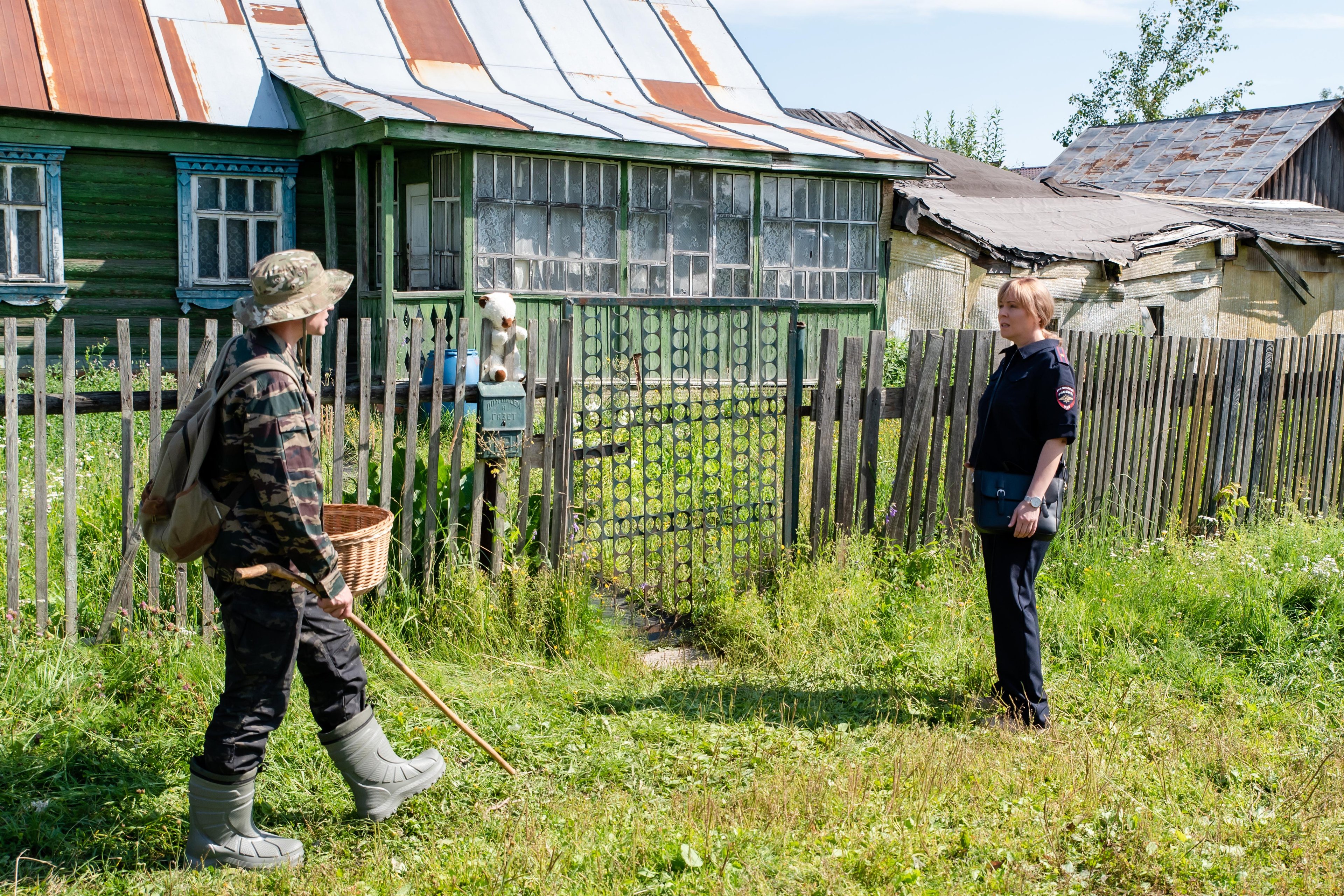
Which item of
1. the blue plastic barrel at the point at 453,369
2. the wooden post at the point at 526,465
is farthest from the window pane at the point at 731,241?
the wooden post at the point at 526,465

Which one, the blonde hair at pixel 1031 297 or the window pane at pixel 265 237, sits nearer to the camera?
the blonde hair at pixel 1031 297

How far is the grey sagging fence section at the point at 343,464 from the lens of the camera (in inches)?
169

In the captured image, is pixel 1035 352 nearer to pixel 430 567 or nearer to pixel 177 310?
pixel 430 567

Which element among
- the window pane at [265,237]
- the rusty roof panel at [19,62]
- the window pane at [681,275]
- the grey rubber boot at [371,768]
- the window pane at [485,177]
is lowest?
the grey rubber boot at [371,768]

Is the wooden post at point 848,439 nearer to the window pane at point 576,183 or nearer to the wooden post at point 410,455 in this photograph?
the wooden post at point 410,455

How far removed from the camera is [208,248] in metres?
12.1

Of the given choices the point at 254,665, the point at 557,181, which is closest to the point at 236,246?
the point at 557,181

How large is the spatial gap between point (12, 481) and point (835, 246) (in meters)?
10.7

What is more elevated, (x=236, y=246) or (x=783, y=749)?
(x=236, y=246)

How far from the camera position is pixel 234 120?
1162 centimetres

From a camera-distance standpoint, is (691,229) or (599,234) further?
(691,229)

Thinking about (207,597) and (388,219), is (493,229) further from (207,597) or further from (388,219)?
(207,597)

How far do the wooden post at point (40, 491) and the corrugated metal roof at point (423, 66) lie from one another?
6392mm

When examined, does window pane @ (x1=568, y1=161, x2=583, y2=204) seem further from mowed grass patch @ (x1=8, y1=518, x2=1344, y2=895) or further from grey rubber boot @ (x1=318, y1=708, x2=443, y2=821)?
grey rubber boot @ (x1=318, y1=708, x2=443, y2=821)
